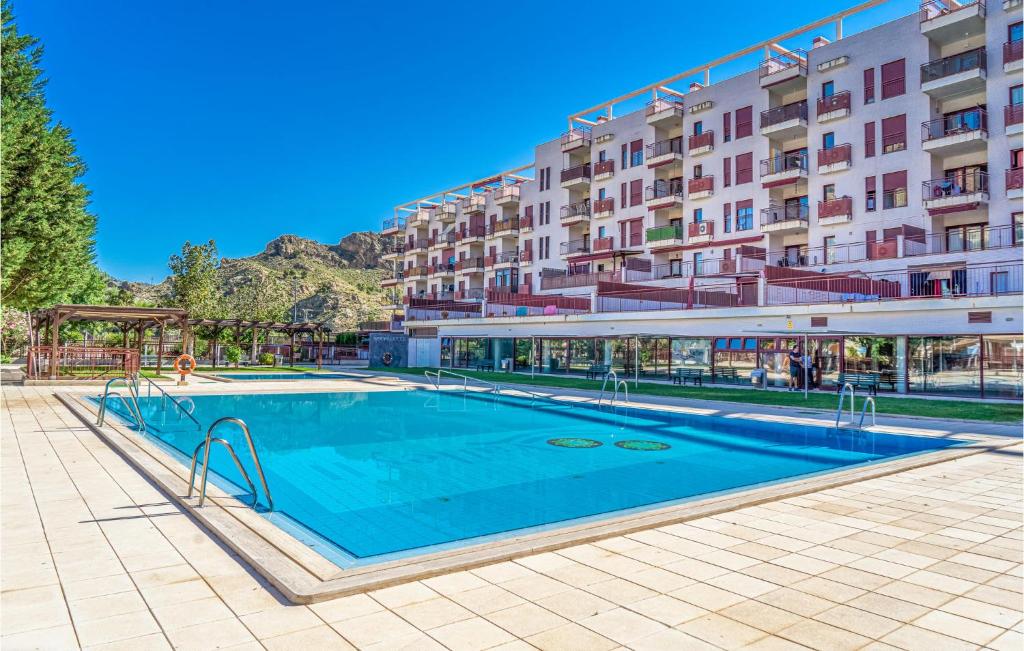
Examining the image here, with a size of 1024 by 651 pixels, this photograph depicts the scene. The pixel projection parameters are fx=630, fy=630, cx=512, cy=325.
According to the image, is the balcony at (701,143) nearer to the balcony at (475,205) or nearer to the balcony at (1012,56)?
the balcony at (1012,56)

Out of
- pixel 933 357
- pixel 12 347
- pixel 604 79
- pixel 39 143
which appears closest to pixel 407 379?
pixel 39 143

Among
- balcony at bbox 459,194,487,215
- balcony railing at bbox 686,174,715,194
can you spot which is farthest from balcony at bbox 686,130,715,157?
balcony at bbox 459,194,487,215

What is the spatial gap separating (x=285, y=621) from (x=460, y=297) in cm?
4813

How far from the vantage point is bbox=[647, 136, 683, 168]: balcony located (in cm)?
3675

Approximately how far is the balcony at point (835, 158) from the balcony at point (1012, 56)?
6.20m

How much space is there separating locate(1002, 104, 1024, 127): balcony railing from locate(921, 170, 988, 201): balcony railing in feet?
6.61

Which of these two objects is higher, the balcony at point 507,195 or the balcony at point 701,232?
the balcony at point 507,195

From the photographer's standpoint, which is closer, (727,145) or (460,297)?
(727,145)

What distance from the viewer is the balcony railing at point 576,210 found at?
1679 inches

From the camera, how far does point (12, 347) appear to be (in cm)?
4109

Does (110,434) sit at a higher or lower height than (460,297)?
lower

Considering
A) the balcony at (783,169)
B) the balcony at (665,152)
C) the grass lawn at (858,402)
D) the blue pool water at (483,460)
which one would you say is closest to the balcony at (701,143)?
the balcony at (665,152)

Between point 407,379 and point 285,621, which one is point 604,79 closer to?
point 407,379

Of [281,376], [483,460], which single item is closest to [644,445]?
[483,460]
